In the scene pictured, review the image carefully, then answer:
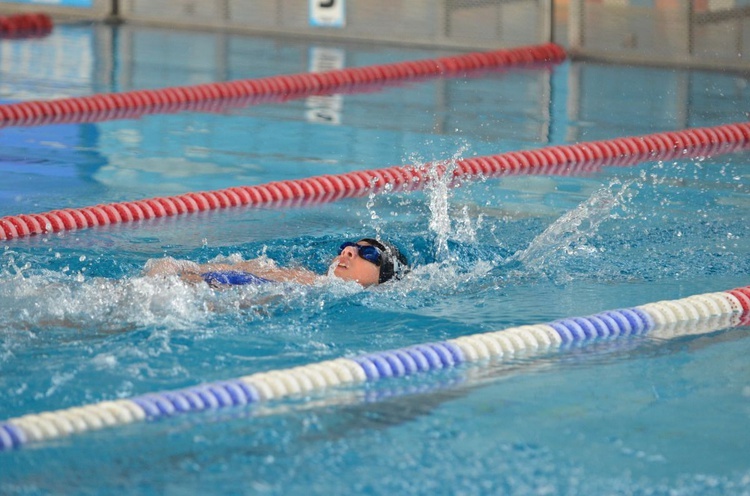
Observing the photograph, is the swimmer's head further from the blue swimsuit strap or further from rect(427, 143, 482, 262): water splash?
rect(427, 143, 482, 262): water splash

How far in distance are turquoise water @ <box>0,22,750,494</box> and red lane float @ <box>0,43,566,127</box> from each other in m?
0.29

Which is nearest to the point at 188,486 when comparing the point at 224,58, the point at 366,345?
the point at 366,345

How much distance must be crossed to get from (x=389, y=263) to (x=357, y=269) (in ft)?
0.40

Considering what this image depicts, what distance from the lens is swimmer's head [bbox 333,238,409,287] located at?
438cm

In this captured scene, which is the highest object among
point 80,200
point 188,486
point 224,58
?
point 224,58

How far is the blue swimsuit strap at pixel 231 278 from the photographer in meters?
4.25

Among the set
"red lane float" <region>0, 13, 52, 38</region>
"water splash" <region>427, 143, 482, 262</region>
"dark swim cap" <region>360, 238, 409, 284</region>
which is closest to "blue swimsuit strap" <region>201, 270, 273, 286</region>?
"dark swim cap" <region>360, 238, 409, 284</region>

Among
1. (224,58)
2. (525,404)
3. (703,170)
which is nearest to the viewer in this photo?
(525,404)

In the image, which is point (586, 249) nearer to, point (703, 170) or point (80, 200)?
point (703, 170)

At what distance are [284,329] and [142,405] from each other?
0.86 metres

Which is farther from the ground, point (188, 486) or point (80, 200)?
point (80, 200)

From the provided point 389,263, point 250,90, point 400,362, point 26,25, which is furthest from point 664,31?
point 400,362

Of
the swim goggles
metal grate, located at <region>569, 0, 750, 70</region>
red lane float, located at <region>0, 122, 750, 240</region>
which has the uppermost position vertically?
metal grate, located at <region>569, 0, 750, 70</region>

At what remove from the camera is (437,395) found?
3.44 meters
